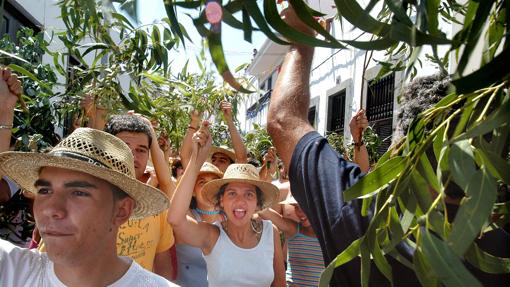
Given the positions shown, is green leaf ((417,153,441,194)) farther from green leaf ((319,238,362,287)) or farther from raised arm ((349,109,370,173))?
raised arm ((349,109,370,173))

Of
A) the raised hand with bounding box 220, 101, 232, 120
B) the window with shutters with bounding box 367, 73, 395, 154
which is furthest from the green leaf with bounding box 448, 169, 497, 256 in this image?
the window with shutters with bounding box 367, 73, 395, 154

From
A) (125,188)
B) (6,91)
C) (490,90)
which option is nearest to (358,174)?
(490,90)

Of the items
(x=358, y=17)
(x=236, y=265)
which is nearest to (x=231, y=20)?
(x=358, y=17)

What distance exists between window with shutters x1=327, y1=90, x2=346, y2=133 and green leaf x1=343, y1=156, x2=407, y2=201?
11.0 metres

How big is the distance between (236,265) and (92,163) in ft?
4.50

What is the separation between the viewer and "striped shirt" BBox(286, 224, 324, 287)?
3402 millimetres

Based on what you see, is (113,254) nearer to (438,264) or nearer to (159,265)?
(159,265)

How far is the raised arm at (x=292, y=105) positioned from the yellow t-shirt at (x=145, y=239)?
4.57 ft

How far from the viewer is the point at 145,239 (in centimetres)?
263

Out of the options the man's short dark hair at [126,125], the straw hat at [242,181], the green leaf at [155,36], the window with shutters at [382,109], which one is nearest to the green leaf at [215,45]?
the green leaf at [155,36]

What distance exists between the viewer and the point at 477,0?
59cm

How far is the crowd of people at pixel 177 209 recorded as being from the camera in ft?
4.16

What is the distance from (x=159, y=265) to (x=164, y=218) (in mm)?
284

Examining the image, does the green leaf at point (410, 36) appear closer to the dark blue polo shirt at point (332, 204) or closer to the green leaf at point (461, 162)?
the green leaf at point (461, 162)
